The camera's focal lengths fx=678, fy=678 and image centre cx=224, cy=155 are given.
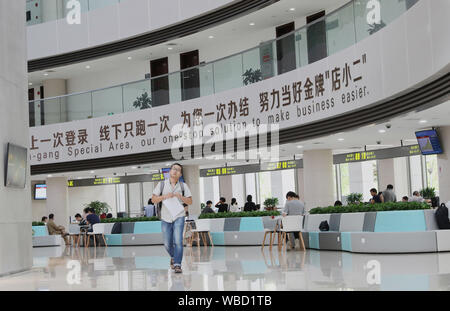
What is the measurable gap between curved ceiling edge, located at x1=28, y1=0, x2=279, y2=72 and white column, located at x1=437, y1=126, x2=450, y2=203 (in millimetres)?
6663

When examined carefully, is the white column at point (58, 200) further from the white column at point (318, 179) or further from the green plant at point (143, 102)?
the white column at point (318, 179)

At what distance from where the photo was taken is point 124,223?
2359 cm

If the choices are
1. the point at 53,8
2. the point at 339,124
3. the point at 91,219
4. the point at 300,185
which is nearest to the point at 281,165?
the point at 300,185

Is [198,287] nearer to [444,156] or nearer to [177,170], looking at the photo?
[177,170]

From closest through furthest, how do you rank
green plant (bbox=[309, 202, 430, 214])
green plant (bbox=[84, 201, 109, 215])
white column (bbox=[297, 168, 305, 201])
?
green plant (bbox=[309, 202, 430, 214])
white column (bbox=[297, 168, 305, 201])
green plant (bbox=[84, 201, 109, 215])

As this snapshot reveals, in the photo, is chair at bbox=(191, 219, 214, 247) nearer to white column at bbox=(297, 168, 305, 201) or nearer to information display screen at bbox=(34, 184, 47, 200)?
white column at bbox=(297, 168, 305, 201)

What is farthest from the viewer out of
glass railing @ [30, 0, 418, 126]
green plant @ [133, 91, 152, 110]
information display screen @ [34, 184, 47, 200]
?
information display screen @ [34, 184, 47, 200]

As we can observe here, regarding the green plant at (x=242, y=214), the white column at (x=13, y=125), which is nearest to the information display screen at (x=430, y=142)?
the green plant at (x=242, y=214)

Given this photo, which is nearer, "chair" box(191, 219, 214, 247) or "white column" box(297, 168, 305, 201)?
"chair" box(191, 219, 214, 247)

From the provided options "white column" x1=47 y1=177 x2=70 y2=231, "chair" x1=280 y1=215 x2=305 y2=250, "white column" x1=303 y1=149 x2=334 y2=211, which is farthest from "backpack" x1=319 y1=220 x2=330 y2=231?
"white column" x1=47 y1=177 x2=70 y2=231

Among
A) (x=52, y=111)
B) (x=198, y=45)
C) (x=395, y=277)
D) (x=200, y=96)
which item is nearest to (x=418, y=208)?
(x=395, y=277)

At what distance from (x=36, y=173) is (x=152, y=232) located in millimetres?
6328

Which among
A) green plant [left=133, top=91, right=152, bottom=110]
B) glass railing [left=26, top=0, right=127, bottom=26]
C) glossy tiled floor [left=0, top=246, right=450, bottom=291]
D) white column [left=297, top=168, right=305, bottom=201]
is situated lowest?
glossy tiled floor [left=0, top=246, right=450, bottom=291]

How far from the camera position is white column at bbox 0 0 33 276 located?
39.8ft
